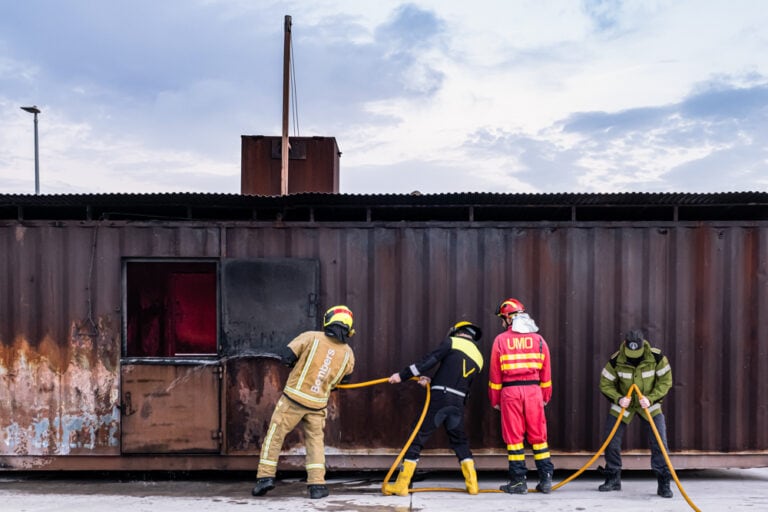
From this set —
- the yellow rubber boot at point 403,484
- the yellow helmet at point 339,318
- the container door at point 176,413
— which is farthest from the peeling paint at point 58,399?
the yellow rubber boot at point 403,484

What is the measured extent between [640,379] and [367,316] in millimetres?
2845

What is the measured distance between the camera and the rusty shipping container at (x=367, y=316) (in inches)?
243

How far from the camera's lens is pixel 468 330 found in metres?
5.83

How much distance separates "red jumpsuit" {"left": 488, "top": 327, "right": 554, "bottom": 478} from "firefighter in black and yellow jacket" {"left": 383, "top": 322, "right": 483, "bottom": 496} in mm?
318

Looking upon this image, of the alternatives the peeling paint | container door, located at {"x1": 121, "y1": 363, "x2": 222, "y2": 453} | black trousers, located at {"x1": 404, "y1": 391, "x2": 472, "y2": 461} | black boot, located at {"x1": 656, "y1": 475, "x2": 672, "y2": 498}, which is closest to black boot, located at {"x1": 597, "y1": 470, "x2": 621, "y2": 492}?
black boot, located at {"x1": 656, "y1": 475, "x2": 672, "y2": 498}

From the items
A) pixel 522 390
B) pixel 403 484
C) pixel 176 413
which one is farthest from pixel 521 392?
pixel 176 413

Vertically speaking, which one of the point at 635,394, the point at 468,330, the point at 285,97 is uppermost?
the point at 285,97

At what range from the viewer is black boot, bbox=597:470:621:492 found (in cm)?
579

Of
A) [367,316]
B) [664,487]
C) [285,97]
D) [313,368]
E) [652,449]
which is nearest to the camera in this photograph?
[313,368]

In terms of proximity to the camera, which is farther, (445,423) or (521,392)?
(445,423)

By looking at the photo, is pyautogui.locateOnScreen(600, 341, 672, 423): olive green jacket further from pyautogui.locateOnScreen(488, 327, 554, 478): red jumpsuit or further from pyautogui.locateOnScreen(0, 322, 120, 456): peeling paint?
pyautogui.locateOnScreen(0, 322, 120, 456): peeling paint

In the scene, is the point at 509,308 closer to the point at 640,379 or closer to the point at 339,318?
the point at 640,379

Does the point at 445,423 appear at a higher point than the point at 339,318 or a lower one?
lower

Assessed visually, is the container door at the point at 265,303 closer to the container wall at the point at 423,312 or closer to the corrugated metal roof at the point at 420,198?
the container wall at the point at 423,312
